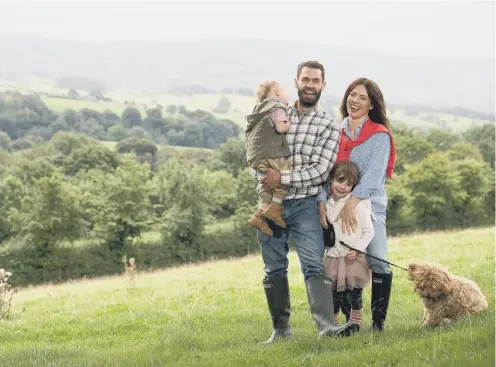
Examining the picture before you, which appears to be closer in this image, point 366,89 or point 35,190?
point 366,89

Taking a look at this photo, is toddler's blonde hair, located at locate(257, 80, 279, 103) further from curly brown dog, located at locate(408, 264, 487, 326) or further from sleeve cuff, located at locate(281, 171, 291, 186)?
curly brown dog, located at locate(408, 264, 487, 326)

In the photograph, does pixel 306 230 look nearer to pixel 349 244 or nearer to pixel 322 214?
pixel 322 214

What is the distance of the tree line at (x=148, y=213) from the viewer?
39438mm

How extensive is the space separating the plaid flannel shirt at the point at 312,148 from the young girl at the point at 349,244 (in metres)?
0.21

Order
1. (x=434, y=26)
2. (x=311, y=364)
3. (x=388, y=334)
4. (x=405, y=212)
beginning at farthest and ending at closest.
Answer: (x=434, y=26) → (x=405, y=212) → (x=388, y=334) → (x=311, y=364)

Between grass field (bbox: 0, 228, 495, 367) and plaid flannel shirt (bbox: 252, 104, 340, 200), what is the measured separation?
146 cm

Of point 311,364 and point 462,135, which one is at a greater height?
point 311,364

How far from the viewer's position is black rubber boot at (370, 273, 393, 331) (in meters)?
6.36

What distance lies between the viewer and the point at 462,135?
285 feet

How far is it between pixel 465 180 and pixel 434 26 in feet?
248

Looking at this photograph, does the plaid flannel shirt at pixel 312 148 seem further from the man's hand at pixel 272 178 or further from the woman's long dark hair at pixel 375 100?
the woman's long dark hair at pixel 375 100

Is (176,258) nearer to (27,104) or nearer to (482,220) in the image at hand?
(482,220)

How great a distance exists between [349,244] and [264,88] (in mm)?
1784

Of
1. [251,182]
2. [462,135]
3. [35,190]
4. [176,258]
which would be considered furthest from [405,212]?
[462,135]
